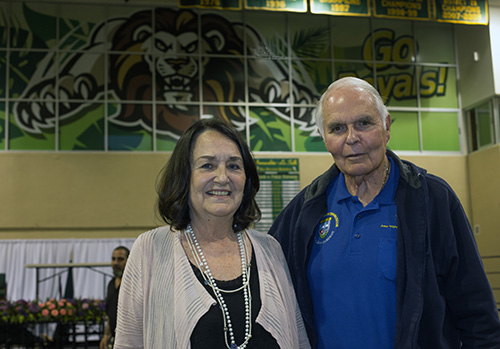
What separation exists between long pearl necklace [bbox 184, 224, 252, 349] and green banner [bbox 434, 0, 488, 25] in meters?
9.58

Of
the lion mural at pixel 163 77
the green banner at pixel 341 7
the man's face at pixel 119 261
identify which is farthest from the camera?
the lion mural at pixel 163 77

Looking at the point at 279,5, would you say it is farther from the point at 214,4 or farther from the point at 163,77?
the point at 163,77

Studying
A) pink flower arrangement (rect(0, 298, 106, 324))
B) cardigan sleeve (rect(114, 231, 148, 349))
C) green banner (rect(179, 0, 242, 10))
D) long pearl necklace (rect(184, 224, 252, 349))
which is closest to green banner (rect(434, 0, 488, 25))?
green banner (rect(179, 0, 242, 10))

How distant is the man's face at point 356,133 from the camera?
7.75 ft

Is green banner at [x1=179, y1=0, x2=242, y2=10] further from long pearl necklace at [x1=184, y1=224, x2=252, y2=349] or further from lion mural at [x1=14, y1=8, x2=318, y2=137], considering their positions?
long pearl necklace at [x1=184, y1=224, x2=252, y2=349]

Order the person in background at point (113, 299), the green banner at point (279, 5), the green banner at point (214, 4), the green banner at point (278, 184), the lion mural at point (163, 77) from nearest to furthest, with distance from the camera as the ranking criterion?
the person in background at point (113, 299)
the green banner at point (214, 4)
the green banner at point (279, 5)
the lion mural at point (163, 77)
the green banner at point (278, 184)

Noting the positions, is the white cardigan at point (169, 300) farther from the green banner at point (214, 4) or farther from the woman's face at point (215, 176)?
the green banner at point (214, 4)

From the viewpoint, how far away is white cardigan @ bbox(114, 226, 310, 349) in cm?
208

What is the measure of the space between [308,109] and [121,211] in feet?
16.6

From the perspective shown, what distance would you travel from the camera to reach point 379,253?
2.29 metres

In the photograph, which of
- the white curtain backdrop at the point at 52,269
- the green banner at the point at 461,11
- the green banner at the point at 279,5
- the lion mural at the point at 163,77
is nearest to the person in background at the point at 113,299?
the white curtain backdrop at the point at 52,269

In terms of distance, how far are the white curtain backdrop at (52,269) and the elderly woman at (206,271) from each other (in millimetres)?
8717

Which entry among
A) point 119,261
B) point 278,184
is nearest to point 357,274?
point 119,261

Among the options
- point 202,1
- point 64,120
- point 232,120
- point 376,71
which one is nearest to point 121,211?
point 64,120
